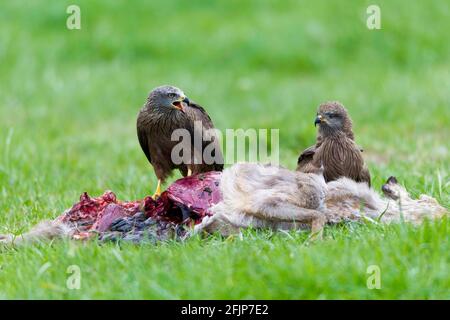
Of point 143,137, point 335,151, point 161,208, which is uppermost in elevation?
point 143,137

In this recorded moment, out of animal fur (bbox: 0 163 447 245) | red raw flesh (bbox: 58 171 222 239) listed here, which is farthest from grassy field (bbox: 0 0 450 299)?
red raw flesh (bbox: 58 171 222 239)

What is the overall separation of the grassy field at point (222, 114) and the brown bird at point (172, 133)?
675 mm

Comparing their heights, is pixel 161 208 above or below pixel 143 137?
below

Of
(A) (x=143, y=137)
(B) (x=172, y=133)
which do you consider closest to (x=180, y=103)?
(B) (x=172, y=133)

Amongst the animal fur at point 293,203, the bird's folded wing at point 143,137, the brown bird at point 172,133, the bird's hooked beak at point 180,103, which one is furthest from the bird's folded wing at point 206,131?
the animal fur at point 293,203

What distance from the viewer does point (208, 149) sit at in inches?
265

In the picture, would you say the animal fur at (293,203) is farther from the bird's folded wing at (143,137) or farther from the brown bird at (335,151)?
the bird's folded wing at (143,137)

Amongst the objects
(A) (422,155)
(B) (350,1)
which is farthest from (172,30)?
(A) (422,155)

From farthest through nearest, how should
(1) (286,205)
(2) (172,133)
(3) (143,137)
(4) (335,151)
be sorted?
(3) (143,137) → (2) (172,133) → (4) (335,151) → (1) (286,205)

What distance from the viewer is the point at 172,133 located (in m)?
6.63

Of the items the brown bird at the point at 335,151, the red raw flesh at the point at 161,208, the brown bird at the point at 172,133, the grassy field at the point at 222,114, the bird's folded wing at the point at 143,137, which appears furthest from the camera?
the bird's folded wing at the point at 143,137

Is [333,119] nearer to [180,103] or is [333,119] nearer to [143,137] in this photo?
[180,103]

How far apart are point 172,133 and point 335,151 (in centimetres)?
123

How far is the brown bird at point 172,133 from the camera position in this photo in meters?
6.64
